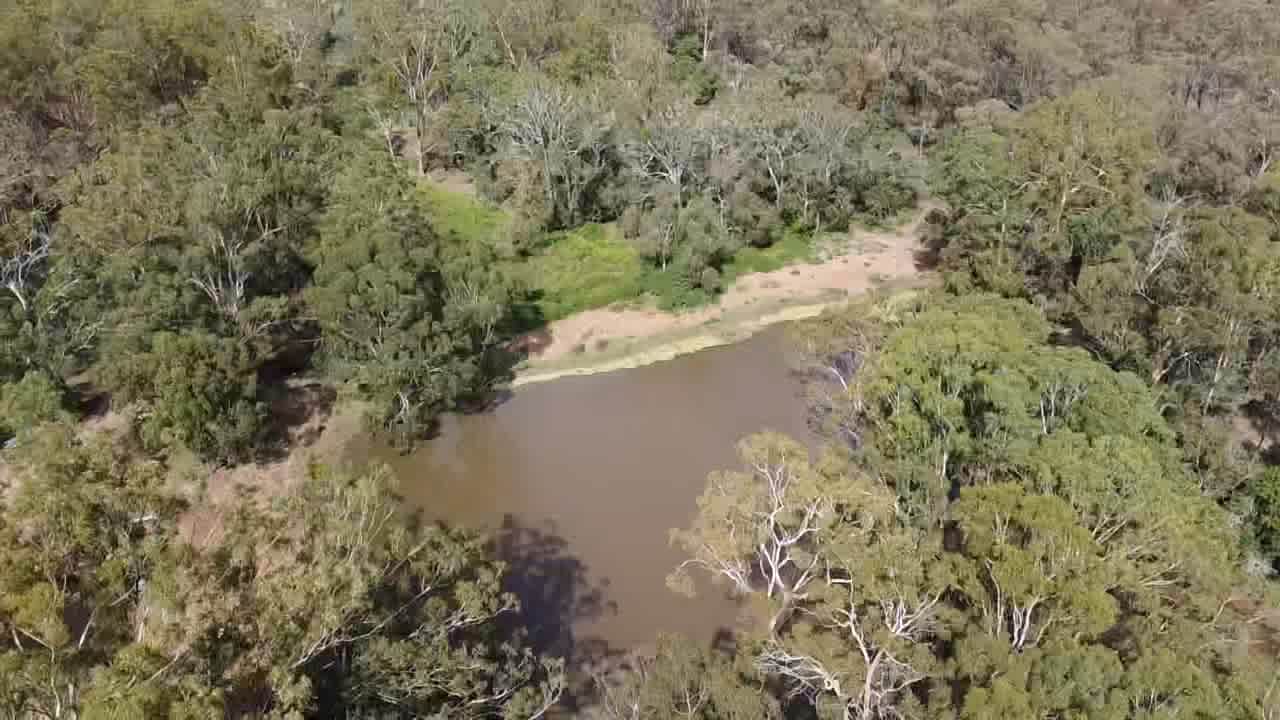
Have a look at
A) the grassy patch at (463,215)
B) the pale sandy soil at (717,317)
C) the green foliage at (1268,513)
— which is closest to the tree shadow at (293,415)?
the pale sandy soil at (717,317)

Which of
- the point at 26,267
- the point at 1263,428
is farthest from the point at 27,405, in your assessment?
the point at 1263,428

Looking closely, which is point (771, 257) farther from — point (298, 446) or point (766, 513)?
point (766, 513)

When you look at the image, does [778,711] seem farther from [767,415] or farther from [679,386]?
[679,386]

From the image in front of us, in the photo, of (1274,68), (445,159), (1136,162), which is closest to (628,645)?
(1136,162)

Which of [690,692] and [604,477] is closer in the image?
[690,692]

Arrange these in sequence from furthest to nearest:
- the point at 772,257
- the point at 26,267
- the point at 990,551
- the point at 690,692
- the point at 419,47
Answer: the point at 419,47 < the point at 772,257 < the point at 26,267 < the point at 990,551 < the point at 690,692

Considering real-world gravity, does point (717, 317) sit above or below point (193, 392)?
below

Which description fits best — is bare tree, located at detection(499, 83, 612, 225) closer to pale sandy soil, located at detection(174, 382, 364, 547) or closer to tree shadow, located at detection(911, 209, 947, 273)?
pale sandy soil, located at detection(174, 382, 364, 547)
